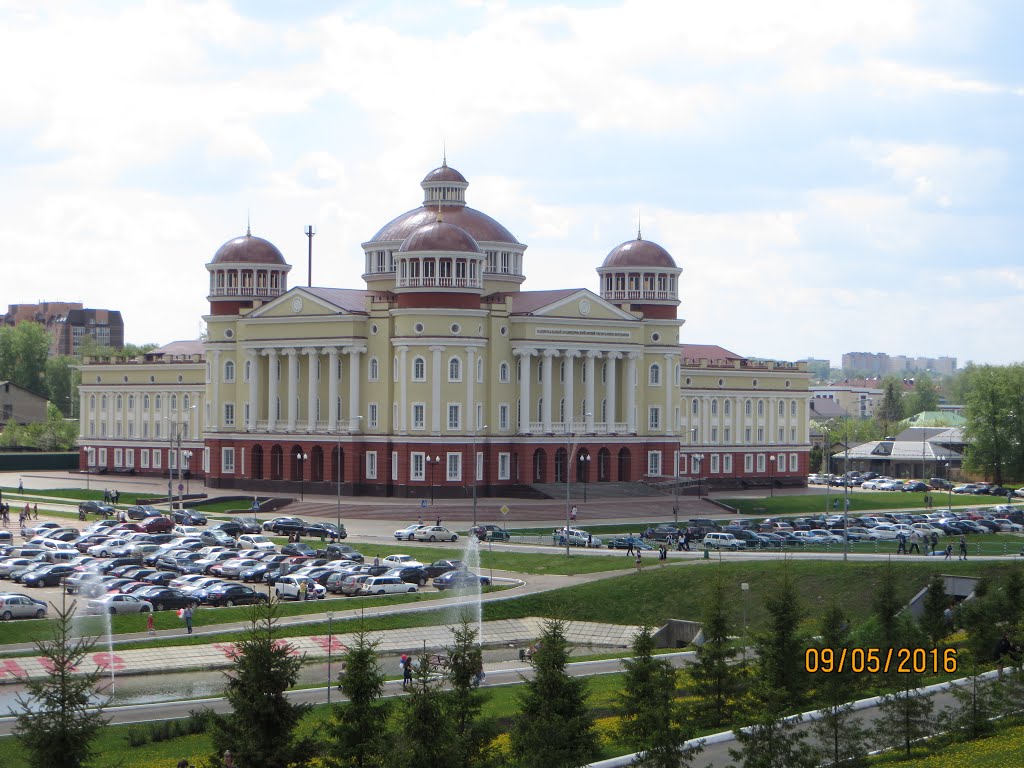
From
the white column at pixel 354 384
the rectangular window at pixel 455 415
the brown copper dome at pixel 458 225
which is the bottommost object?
the rectangular window at pixel 455 415

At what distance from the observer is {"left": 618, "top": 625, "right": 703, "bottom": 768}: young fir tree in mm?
33531

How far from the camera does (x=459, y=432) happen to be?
107 m

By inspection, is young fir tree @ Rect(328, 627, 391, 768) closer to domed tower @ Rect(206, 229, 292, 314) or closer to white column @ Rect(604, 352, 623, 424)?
white column @ Rect(604, 352, 623, 424)

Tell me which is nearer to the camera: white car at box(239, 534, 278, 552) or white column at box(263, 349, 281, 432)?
white car at box(239, 534, 278, 552)

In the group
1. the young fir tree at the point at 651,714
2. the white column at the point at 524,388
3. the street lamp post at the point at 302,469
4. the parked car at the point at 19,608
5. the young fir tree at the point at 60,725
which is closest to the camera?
the young fir tree at the point at 60,725

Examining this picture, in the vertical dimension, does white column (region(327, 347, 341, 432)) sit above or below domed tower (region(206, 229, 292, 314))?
below

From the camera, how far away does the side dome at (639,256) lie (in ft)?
394

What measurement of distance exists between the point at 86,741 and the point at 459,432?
7707 cm

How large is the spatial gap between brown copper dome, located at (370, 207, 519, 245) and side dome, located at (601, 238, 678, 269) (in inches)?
325

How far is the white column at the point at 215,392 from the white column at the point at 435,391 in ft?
66.2

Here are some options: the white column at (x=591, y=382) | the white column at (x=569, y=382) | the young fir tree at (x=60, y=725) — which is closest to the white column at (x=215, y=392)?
the white column at (x=569, y=382)

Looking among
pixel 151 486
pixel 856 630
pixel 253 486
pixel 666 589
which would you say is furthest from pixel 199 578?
pixel 151 486

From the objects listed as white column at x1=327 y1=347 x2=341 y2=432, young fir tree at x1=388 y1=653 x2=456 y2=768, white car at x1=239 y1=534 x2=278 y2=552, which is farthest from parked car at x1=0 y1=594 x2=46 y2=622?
white column at x1=327 y1=347 x2=341 y2=432

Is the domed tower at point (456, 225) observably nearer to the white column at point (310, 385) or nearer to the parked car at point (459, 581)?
the white column at point (310, 385)
